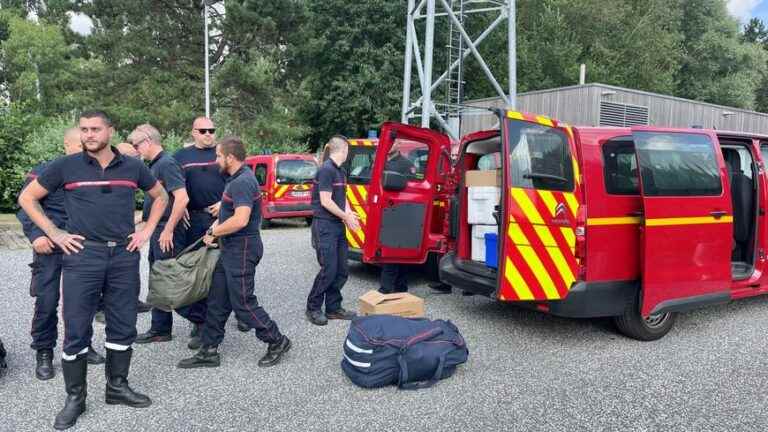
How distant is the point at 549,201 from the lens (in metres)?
4.33

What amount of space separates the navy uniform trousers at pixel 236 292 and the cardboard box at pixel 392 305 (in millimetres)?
1105

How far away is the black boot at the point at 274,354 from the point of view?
423 cm

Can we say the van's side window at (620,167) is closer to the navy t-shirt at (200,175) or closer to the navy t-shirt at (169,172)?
the navy t-shirt at (200,175)

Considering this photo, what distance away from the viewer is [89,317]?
335 cm

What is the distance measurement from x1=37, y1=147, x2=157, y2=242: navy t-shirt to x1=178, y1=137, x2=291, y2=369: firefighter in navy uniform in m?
0.73

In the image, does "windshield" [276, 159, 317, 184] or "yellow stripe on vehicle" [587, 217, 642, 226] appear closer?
"yellow stripe on vehicle" [587, 217, 642, 226]

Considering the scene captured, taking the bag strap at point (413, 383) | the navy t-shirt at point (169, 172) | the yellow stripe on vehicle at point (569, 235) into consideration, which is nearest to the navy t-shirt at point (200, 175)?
the navy t-shirt at point (169, 172)

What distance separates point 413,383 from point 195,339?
6.36 ft

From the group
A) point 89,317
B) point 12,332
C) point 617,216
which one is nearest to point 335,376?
point 89,317

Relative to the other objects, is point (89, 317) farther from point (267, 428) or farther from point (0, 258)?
point (0, 258)

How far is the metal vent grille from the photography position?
52.0ft

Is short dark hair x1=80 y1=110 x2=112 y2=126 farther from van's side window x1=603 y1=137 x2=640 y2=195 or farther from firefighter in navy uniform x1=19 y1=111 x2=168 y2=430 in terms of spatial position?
van's side window x1=603 y1=137 x2=640 y2=195

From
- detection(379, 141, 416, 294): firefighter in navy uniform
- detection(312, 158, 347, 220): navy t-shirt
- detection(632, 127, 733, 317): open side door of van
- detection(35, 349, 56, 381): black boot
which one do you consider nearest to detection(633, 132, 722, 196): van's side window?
detection(632, 127, 733, 317): open side door of van

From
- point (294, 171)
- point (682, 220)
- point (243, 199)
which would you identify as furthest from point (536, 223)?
point (294, 171)
